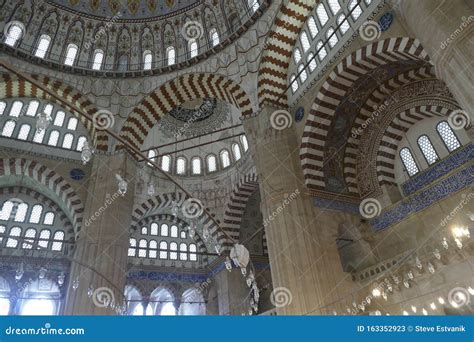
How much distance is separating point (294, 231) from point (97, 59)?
9540 mm

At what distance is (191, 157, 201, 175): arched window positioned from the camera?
612 inches

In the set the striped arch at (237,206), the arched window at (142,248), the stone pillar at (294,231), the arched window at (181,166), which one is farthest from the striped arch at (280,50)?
the arched window at (142,248)

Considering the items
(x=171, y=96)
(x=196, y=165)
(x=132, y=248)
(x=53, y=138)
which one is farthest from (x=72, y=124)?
(x=132, y=248)

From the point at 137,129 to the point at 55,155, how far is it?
3.31 metres

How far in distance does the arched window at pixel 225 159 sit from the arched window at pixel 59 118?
656cm

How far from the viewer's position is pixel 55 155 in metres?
12.5

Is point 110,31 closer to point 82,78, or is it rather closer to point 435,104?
point 82,78

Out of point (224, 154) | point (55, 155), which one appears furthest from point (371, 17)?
point (55, 155)

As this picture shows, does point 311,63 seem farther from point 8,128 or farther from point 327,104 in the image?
point 8,128
